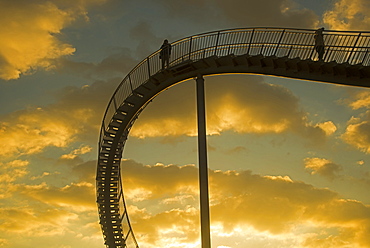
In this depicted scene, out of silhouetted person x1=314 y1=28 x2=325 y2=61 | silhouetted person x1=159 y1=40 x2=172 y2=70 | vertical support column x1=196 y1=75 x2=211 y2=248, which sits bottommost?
vertical support column x1=196 y1=75 x2=211 y2=248

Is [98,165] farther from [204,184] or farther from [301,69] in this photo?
[301,69]

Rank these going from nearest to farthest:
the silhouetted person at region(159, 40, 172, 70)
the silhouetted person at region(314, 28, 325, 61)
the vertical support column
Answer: the silhouetted person at region(314, 28, 325, 61)
the vertical support column
the silhouetted person at region(159, 40, 172, 70)

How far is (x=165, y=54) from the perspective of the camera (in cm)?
2523

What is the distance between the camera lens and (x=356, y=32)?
69.3ft

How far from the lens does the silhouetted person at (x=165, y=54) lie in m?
25.1

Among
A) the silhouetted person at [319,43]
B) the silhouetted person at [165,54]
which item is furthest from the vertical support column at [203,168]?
the silhouetted person at [319,43]

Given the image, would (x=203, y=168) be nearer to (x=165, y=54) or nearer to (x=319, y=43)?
(x=165, y=54)

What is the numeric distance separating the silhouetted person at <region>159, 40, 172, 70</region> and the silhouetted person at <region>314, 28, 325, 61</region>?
681cm

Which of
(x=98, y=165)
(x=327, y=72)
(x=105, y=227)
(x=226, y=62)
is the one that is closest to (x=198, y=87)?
(x=226, y=62)

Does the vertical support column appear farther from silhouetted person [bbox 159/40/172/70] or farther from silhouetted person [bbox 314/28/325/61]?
silhouetted person [bbox 314/28/325/61]

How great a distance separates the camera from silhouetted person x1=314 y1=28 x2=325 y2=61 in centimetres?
2138

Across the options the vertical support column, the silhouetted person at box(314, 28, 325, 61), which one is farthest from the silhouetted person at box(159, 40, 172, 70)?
the silhouetted person at box(314, 28, 325, 61)

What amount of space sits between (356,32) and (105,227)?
55.2 feet

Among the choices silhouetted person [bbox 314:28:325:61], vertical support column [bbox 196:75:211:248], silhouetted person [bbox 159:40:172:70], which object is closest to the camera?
silhouetted person [bbox 314:28:325:61]
